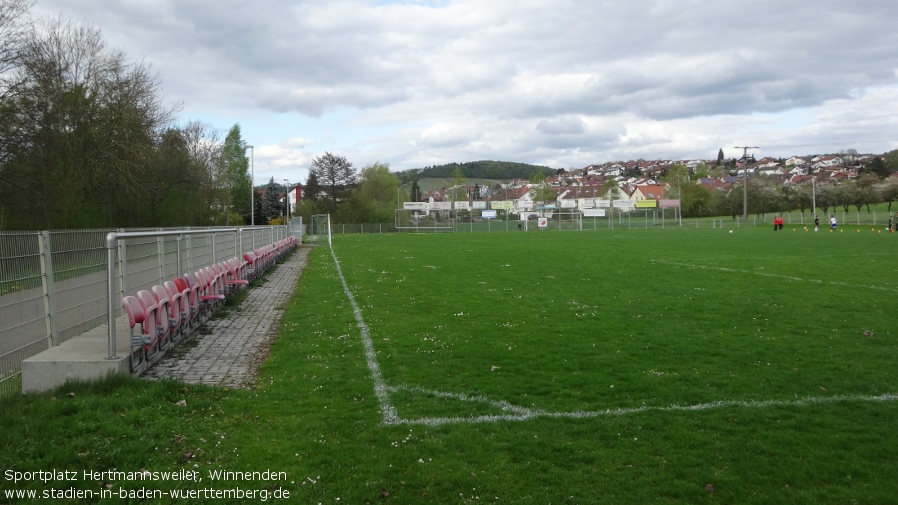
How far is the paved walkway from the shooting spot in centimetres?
730

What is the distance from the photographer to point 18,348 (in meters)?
6.67

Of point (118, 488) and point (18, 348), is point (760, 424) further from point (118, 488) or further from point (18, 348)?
point (18, 348)

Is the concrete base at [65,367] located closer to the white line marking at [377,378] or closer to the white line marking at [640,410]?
the white line marking at [377,378]

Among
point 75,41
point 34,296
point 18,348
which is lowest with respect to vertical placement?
point 18,348

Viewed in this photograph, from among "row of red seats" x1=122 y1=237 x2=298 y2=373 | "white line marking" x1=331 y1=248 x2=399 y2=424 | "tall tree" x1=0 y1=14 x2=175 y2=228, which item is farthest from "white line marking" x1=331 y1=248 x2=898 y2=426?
"tall tree" x1=0 y1=14 x2=175 y2=228

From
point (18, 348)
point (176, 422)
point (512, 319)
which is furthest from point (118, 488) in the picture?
point (512, 319)

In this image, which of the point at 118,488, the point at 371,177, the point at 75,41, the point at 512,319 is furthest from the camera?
the point at 371,177

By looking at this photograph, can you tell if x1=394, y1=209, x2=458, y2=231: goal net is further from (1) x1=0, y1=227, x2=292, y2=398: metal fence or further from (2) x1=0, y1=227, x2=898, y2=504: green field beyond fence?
(1) x1=0, y1=227, x2=292, y2=398: metal fence

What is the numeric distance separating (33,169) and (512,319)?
20.0 meters

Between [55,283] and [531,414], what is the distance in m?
5.65

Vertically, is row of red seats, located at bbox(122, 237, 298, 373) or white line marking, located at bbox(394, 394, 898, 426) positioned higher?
row of red seats, located at bbox(122, 237, 298, 373)

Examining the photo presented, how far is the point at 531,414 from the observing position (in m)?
5.73

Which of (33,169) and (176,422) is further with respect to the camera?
(33,169)

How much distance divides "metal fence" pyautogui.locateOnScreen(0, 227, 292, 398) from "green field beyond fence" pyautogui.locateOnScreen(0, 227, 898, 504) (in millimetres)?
1254
